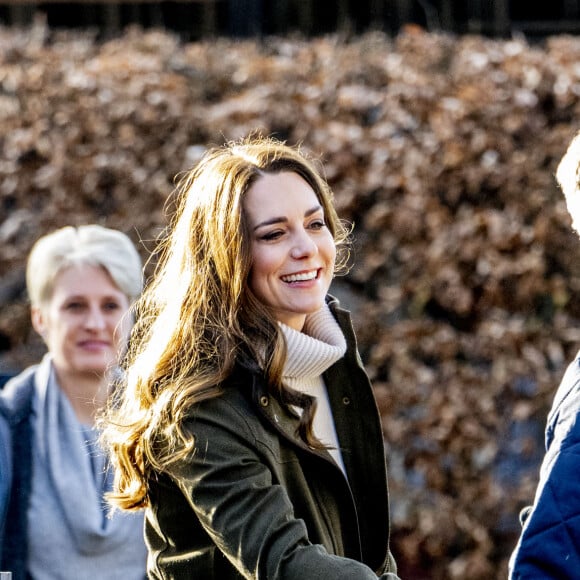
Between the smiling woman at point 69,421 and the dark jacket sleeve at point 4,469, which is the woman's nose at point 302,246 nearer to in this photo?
the smiling woman at point 69,421

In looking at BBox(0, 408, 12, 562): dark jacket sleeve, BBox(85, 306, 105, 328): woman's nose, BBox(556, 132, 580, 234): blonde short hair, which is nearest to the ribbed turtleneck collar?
BBox(556, 132, 580, 234): blonde short hair

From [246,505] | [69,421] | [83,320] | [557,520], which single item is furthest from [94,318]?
[557,520]

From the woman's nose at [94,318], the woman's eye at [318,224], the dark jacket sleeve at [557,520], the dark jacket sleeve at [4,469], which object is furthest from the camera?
the woman's nose at [94,318]

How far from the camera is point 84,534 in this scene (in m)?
3.55

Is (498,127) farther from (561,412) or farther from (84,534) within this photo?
(561,412)

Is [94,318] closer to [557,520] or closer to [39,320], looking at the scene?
[39,320]

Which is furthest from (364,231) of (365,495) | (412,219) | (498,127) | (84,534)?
(365,495)

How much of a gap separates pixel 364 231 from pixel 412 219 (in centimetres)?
27

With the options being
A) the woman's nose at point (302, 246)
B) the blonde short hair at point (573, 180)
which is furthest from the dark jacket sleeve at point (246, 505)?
the blonde short hair at point (573, 180)

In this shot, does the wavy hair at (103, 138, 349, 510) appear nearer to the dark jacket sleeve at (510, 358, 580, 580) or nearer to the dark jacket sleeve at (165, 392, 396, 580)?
the dark jacket sleeve at (165, 392, 396, 580)

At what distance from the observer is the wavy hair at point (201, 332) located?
248 centimetres

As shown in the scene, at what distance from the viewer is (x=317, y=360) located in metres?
2.68

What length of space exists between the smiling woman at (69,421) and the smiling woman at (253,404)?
0.65 meters

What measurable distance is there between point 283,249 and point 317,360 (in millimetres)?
250
